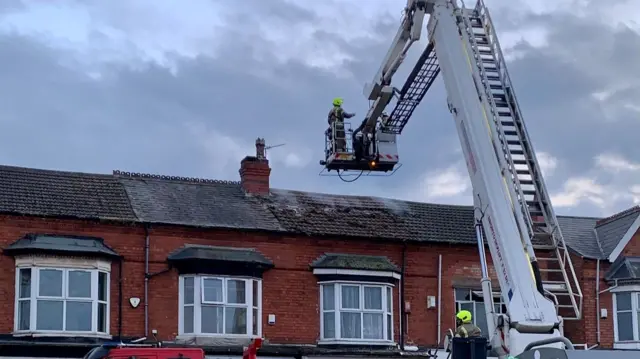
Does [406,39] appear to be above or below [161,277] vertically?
above

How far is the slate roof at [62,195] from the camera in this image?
24.5m

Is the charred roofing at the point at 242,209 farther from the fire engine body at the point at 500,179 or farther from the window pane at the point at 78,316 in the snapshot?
the fire engine body at the point at 500,179

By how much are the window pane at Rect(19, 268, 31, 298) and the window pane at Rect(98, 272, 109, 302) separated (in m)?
1.58

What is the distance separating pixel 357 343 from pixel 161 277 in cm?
506

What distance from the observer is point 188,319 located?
24922 mm

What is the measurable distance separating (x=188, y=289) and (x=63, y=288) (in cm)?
300

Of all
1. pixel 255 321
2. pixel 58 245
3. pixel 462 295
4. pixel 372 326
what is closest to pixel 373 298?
pixel 372 326

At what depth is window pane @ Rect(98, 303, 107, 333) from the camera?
79.0 feet

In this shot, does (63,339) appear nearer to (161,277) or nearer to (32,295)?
(32,295)

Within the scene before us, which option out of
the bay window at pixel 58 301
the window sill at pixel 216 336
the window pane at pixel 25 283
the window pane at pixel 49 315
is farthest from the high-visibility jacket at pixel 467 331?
the window pane at pixel 25 283

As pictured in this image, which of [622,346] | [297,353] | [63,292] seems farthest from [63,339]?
[622,346]

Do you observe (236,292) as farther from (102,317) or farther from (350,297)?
(102,317)

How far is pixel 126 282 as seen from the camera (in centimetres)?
2472

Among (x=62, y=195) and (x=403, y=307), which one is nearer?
(x=62, y=195)
